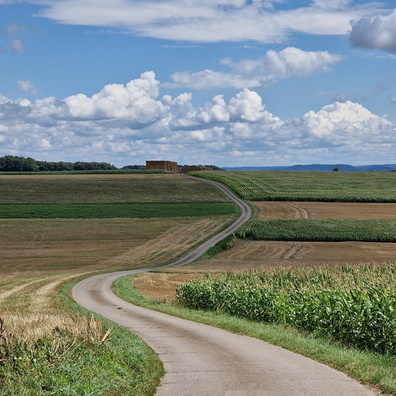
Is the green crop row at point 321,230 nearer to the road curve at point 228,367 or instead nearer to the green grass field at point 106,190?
the green grass field at point 106,190

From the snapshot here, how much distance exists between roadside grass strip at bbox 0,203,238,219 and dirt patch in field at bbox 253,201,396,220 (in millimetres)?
6028

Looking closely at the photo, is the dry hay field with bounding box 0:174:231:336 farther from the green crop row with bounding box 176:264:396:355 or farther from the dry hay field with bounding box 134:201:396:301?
the green crop row with bounding box 176:264:396:355

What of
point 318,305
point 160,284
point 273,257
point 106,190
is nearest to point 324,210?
point 273,257

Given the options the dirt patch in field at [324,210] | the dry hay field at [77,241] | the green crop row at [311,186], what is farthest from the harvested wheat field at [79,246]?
the green crop row at [311,186]

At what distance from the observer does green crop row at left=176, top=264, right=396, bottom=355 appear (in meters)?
20.0

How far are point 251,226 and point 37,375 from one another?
71.5 m

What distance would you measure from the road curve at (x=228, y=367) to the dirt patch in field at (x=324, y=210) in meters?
68.3

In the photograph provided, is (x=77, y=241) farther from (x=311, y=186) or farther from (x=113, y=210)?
(x=311, y=186)

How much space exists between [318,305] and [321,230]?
58.2m

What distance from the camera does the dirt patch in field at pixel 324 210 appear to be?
302 ft

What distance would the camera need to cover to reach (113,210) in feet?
327

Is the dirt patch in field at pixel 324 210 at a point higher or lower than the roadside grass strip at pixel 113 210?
higher

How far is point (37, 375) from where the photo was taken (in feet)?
41.5

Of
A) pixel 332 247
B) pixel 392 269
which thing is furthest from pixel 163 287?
pixel 332 247
